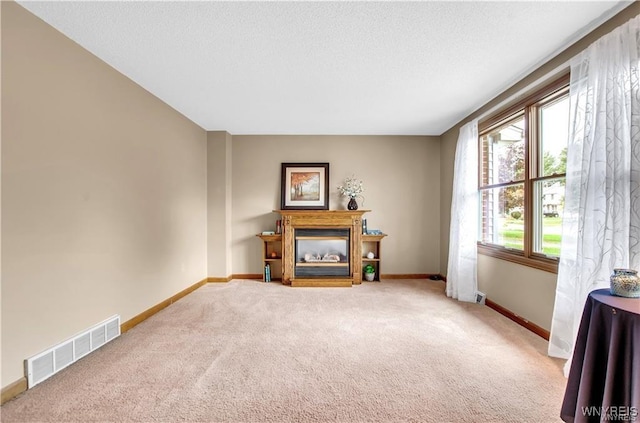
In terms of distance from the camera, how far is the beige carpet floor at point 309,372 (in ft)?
5.32

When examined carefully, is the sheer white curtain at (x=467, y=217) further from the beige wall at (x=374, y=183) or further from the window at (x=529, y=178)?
the beige wall at (x=374, y=183)

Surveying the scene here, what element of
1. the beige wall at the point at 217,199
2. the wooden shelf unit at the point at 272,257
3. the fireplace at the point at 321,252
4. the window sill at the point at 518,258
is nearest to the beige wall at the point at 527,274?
the window sill at the point at 518,258

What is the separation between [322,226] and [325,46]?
9.51ft

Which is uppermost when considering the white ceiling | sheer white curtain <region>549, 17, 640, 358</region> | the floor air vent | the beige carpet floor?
the white ceiling

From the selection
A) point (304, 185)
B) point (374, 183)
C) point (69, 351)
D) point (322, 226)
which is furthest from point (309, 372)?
point (374, 183)

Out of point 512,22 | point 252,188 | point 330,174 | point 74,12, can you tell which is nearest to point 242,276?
point 252,188

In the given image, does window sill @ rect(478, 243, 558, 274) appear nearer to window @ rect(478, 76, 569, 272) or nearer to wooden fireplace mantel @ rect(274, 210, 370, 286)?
window @ rect(478, 76, 569, 272)

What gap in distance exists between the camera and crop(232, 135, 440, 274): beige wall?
4.91 meters

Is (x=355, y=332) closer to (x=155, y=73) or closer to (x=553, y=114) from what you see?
(x=553, y=114)

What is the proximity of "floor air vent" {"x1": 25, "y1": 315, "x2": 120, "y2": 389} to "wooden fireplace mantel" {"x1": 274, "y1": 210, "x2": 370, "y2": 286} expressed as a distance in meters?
2.44

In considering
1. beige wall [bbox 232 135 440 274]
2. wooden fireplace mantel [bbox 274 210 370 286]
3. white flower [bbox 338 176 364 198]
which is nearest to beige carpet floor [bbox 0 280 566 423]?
wooden fireplace mantel [bbox 274 210 370 286]

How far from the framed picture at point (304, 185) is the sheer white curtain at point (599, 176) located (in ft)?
10.9

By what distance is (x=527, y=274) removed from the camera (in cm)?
281

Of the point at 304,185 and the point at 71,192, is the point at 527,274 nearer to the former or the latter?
the point at 304,185
